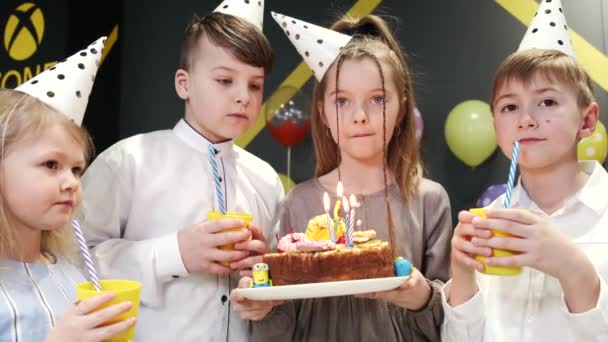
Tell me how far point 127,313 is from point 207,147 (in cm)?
91

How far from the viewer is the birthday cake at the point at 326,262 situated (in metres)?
1.66

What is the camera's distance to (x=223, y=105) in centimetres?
205

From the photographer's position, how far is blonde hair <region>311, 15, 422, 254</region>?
2088 millimetres

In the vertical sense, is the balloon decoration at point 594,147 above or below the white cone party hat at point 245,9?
below

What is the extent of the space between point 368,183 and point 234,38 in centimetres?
67

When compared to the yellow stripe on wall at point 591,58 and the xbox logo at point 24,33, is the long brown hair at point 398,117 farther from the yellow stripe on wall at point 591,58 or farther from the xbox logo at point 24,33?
the xbox logo at point 24,33

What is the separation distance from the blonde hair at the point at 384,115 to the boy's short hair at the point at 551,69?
0.43 metres

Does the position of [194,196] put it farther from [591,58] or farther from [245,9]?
[591,58]

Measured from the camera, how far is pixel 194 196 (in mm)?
2100

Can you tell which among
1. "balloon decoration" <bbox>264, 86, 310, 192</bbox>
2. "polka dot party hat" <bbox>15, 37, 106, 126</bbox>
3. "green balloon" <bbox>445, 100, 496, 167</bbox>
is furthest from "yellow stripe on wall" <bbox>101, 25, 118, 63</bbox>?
"polka dot party hat" <bbox>15, 37, 106, 126</bbox>

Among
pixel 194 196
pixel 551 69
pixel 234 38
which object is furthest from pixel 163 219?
pixel 551 69

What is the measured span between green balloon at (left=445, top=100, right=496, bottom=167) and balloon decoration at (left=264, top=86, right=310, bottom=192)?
105cm

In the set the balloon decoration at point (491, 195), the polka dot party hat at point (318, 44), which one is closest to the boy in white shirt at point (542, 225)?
the polka dot party hat at point (318, 44)

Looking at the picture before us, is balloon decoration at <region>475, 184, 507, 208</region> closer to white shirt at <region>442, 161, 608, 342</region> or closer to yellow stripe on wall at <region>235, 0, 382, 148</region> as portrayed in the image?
yellow stripe on wall at <region>235, 0, 382, 148</region>
